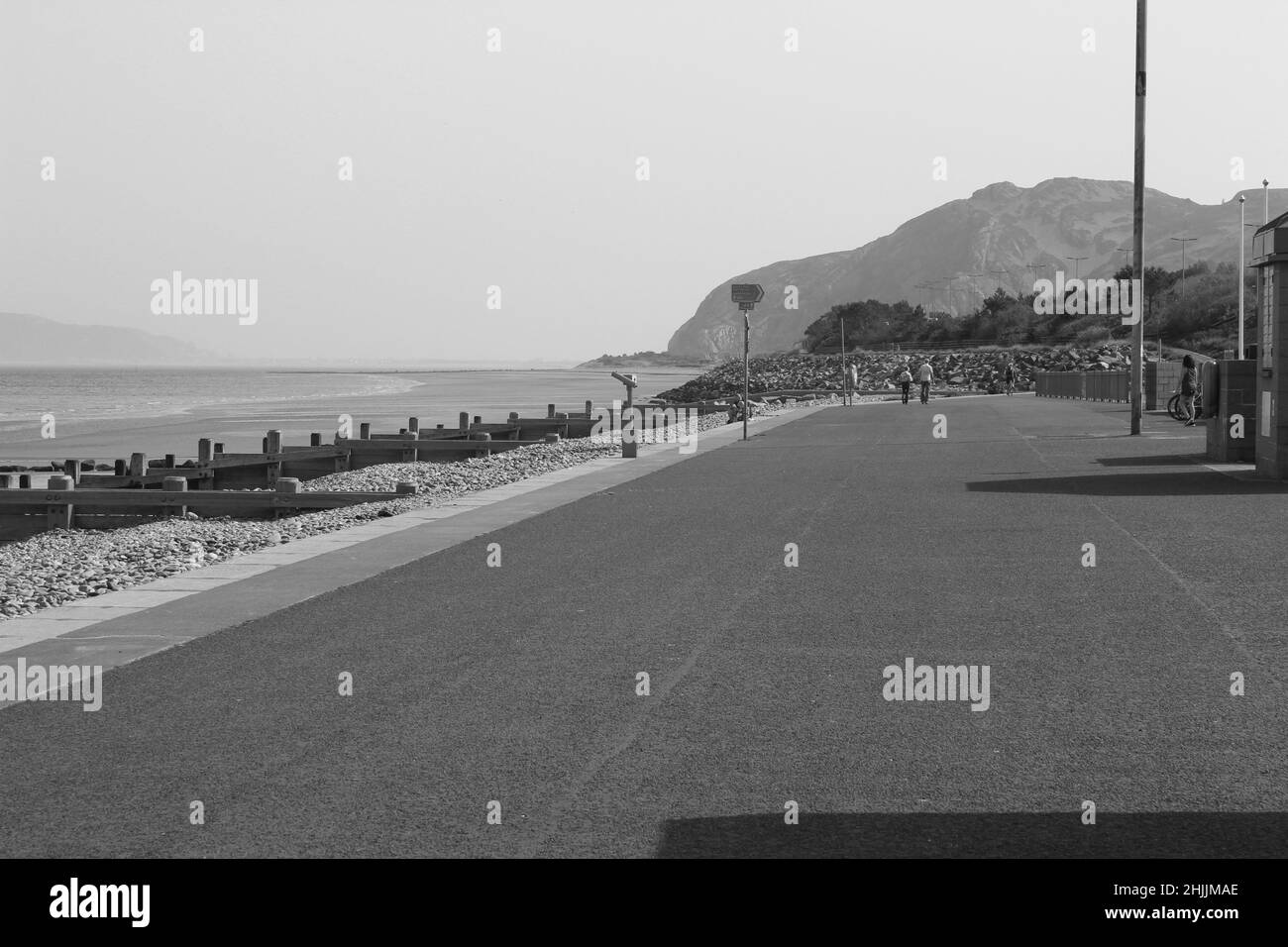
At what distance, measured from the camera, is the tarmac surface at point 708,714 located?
571 cm

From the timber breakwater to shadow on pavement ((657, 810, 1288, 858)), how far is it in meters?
72.8

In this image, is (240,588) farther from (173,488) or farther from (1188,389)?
(1188,389)

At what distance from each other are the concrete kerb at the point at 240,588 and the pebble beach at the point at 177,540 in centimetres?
74

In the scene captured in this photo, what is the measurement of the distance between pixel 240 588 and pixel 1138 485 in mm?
12499

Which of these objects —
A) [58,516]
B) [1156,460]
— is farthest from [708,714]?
[1156,460]

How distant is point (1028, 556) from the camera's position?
13.0 metres

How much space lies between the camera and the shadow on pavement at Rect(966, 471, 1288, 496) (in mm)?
18703

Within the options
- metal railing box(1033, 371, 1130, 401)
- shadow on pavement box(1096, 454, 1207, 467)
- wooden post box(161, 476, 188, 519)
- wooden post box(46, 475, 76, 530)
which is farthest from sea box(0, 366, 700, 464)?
shadow on pavement box(1096, 454, 1207, 467)

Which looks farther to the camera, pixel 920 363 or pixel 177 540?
pixel 920 363

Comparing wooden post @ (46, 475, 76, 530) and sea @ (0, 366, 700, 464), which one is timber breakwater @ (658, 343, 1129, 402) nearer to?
sea @ (0, 366, 700, 464)

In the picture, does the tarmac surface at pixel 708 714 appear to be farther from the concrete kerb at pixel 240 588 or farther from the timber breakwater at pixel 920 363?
the timber breakwater at pixel 920 363

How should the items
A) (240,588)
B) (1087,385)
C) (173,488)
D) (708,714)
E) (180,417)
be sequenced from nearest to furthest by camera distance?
1. (708,714)
2. (240,588)
3. (173,488)
4. (1087,385)
5. (180,417)

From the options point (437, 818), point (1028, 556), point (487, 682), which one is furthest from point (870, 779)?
point (1028, 556)

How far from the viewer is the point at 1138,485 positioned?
19719 millimetres
